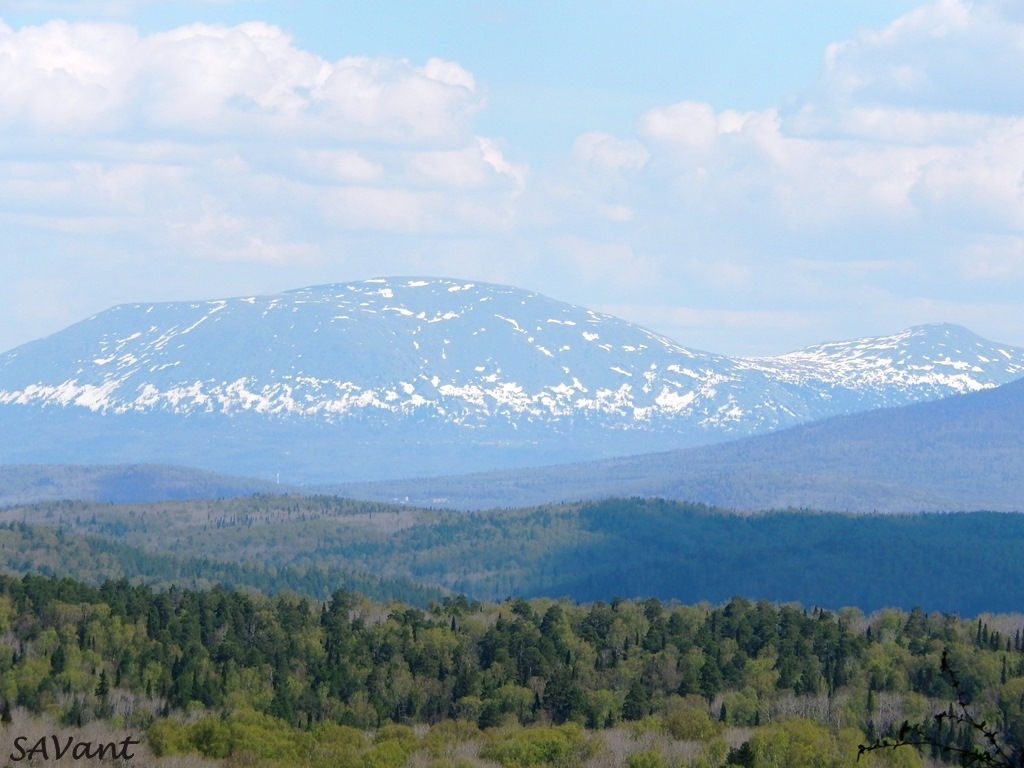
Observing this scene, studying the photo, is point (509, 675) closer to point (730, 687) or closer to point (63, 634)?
point (730, 687)

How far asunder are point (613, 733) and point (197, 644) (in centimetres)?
4870

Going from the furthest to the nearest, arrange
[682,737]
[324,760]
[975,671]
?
[975,671] → [682,737] → [324,760]

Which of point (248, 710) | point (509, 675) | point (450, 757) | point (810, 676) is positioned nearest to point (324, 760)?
point (450, 757)

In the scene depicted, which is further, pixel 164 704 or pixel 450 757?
pixel 164 704

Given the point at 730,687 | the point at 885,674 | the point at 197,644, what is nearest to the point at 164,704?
the point at 197,644

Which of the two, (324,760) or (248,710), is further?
(248,710)

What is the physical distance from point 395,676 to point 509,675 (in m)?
11.3

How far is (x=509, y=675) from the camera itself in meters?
195

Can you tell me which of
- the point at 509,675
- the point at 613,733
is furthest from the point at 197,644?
the point at 613,733

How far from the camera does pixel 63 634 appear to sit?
198500mm

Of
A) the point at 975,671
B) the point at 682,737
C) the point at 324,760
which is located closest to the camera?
the point at 324,760

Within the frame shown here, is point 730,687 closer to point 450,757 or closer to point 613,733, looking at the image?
point 613,733

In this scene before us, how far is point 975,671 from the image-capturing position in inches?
7475

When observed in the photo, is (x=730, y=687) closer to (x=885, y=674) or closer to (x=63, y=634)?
(x=885, y=674)
